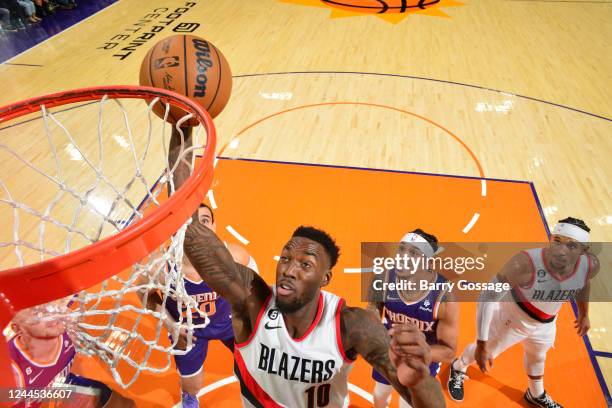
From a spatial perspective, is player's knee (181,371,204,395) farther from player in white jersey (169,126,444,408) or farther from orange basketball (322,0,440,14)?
orange basketball (322,0,440,14)

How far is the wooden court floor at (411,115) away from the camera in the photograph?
4.23 metres

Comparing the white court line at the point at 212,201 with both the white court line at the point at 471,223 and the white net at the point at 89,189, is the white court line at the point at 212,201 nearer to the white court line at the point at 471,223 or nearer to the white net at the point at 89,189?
the white net at the point at 89,189

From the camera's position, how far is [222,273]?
2092mm

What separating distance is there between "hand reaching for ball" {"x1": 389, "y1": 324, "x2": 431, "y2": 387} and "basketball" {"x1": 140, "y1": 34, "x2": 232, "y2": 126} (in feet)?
4.84

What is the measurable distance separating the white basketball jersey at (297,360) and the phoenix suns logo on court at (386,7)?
8.49 meters

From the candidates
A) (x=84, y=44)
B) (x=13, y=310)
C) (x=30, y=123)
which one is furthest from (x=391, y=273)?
(x=84, y=44)

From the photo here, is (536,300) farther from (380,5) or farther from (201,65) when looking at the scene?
(380,5)

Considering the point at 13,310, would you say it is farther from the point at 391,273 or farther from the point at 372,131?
the point at 372,131

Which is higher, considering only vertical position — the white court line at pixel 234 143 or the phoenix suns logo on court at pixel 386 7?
the white court line at pixel 234 143

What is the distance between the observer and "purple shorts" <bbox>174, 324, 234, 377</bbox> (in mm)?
2826

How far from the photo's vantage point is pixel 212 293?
2719 millimetres

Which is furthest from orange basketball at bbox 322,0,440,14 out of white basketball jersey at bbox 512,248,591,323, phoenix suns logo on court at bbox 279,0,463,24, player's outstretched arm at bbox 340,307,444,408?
player's outstretched arm at bbox 340,307,444,408

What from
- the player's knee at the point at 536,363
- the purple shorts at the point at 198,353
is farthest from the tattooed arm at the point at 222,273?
the player's knee at the point at 536,363

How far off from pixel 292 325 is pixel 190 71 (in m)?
1.41
